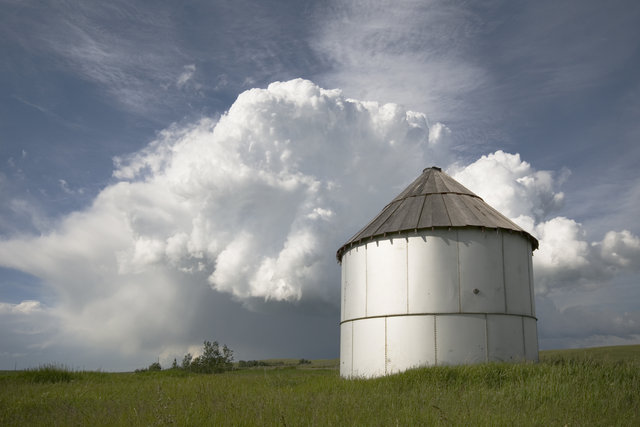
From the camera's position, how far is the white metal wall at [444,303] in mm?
17062

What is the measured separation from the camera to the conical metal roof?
18.4 m

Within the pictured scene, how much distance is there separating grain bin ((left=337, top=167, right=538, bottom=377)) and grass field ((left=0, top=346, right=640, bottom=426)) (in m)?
1.92

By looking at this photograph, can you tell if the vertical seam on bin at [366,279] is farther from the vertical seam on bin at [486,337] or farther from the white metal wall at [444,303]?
the vertical seam on bin at [486,337]

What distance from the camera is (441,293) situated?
17.4m

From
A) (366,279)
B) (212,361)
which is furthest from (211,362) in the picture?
(366,279)

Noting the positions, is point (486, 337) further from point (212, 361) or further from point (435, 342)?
point (212, 361)

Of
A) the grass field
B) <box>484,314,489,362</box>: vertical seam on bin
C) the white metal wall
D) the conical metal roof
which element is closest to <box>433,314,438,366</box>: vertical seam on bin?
the white metal wall

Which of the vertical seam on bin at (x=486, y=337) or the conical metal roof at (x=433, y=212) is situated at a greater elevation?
the conical metal roof at (x=433, y=212)

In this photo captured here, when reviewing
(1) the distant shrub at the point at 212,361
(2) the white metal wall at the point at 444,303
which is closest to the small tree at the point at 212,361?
(1) the distant shrub at the point at 212,361

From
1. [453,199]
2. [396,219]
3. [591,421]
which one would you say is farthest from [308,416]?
[453,199]

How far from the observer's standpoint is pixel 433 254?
1784 centimetres

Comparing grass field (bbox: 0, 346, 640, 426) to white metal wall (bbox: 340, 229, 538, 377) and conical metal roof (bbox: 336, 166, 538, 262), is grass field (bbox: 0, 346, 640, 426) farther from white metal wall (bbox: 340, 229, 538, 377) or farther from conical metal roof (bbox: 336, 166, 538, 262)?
conical metal roof (bbox: 336, 166, 538, 262)

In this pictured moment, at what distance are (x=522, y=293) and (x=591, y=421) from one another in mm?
9844

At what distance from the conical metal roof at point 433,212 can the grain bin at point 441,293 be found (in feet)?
0.25
